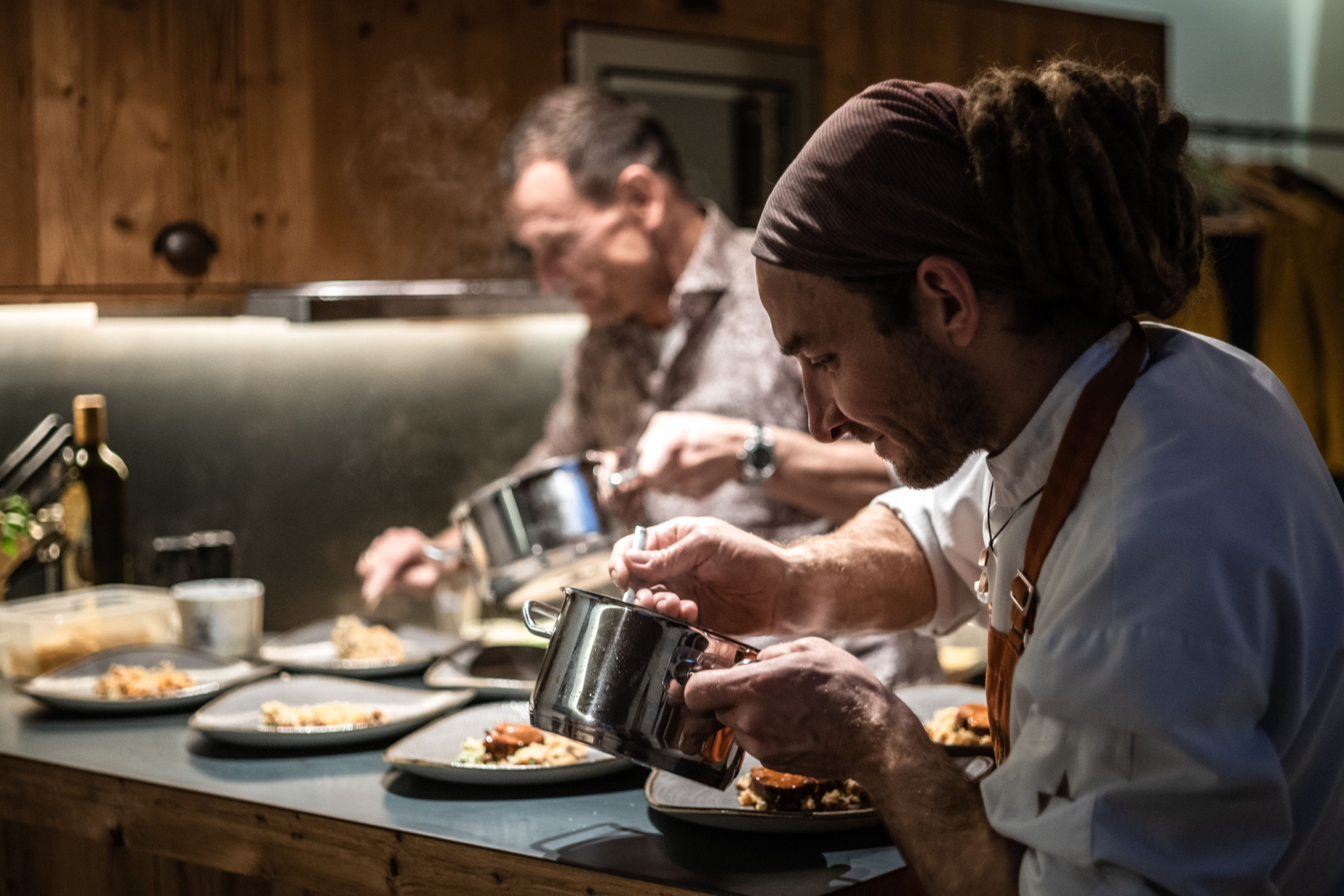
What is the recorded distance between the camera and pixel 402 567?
97.2 inches

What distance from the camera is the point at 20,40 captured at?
2.15 metres

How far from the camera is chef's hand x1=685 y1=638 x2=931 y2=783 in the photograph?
1.10 m

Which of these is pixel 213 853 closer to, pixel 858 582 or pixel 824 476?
pixel 858 582

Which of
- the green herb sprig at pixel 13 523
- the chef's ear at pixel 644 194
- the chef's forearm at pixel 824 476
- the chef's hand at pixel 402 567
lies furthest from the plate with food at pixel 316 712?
the chef's ear at pixel 644 194

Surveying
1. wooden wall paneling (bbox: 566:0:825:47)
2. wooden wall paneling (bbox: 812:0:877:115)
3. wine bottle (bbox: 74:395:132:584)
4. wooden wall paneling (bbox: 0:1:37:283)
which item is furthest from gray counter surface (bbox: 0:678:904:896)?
wooden wall paneling (bbox: 812:0:877:115)

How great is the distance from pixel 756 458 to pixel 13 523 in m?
1.34

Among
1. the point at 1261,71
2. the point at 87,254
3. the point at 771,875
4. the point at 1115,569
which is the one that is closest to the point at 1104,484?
the point at 1115,569

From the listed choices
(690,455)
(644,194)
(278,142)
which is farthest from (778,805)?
(278,142)

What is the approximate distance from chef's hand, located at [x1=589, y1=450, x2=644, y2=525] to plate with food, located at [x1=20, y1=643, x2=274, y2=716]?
0.67m

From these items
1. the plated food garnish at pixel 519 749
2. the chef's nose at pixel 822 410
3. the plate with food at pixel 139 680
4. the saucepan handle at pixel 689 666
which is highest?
the chef's nose at pixel 822 410

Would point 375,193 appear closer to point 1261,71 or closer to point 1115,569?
point 1115,569

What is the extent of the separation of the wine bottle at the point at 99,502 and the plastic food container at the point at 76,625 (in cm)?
12

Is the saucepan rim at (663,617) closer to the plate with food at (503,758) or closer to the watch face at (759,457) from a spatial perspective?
the plate with food at (503,758)

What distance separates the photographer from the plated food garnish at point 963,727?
149cm
